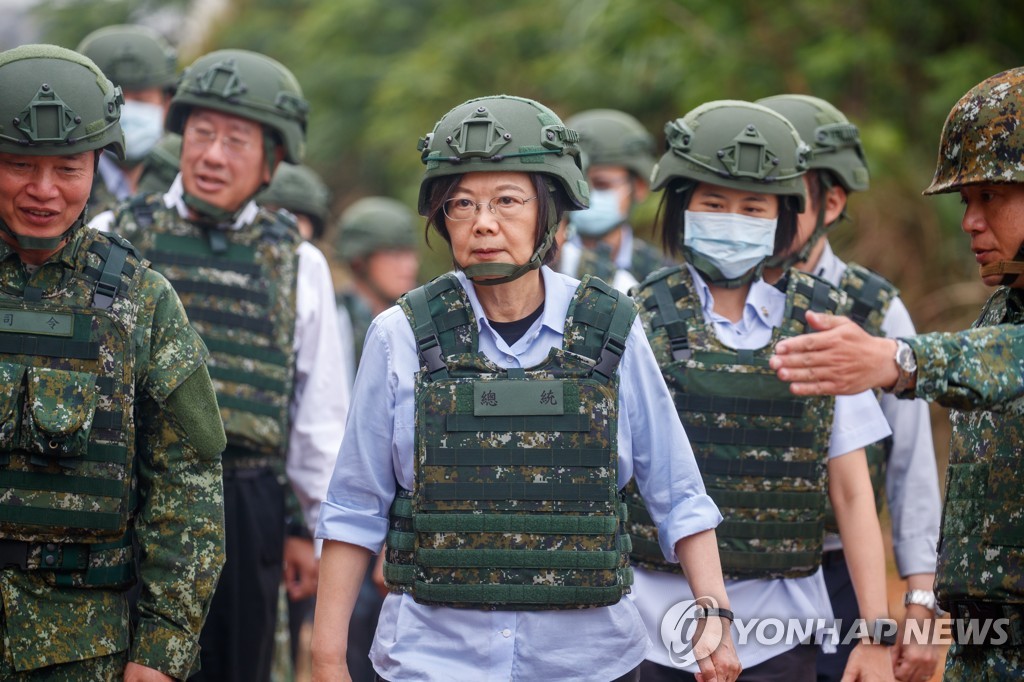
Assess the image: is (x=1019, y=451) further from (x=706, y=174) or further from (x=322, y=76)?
(x=322, y=76)

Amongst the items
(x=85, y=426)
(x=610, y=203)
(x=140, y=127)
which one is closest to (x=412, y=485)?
(x=85, y=426)

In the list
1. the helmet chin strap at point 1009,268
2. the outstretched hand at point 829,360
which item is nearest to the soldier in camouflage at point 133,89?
the helmet chin strap at point 1009,268

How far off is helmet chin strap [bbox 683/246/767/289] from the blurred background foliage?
265 inches

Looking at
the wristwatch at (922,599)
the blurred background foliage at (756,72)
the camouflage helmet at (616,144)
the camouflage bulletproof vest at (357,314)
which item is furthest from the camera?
the blurred background foliage at (756,72)

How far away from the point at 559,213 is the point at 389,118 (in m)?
12.4

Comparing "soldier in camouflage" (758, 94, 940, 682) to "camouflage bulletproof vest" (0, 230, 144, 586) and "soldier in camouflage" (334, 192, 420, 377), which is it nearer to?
"camouflage bulletproof vest" (0, 230, 144, 586)

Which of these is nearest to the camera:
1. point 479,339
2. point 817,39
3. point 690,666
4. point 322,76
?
point 479,339

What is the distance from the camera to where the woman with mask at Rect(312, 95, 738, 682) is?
381cm

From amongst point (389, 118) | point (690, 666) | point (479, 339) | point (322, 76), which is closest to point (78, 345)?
point (479, 339)

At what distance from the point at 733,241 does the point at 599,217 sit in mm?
3850

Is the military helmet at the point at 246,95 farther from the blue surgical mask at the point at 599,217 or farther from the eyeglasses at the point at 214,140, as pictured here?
the blue surgical mask at the point at 599,217

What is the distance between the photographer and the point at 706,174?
4902mm

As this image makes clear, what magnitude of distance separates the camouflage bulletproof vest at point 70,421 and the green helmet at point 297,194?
15.3 feet

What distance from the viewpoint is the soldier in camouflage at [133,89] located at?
24.2ft
